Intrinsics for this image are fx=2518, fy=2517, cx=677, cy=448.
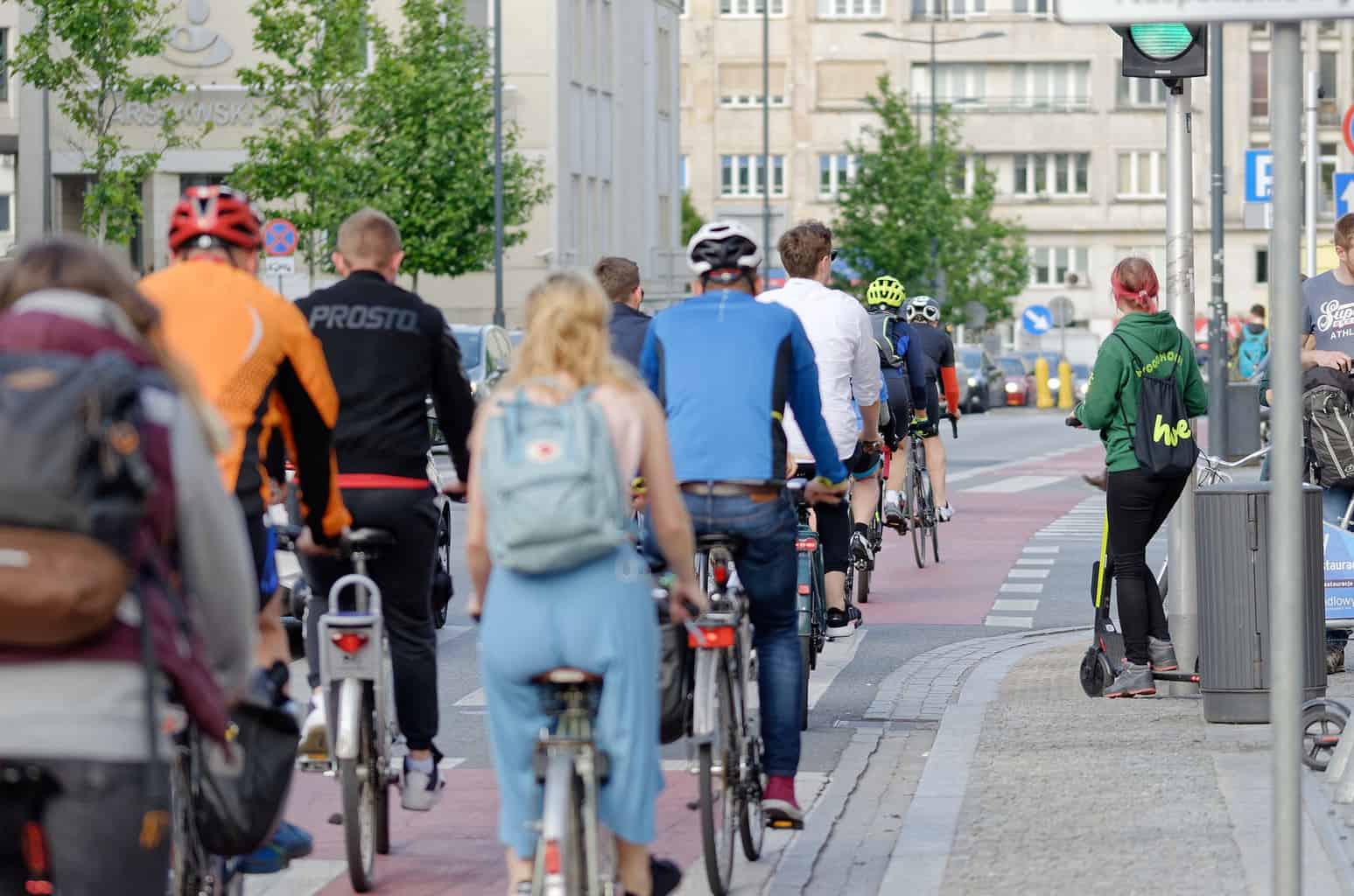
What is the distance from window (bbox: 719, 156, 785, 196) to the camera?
10538 cm

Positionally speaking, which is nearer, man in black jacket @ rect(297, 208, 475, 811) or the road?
man in black jacket @ rect(297, 208, 475, 811)

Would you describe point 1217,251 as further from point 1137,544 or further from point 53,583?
point 53,583

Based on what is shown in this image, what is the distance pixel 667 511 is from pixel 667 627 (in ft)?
2.90

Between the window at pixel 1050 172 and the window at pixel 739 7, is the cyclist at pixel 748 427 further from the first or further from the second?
the window at pixel 739 7

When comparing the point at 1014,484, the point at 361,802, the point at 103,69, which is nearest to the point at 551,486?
the point at 361,802

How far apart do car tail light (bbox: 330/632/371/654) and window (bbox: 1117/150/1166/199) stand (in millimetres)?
98660

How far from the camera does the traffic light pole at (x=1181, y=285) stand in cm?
1056

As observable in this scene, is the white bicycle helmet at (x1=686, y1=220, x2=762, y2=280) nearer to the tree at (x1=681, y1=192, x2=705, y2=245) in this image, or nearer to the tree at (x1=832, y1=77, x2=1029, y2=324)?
the tree at (x1=832, y1=77, x2=1029, y2=324)

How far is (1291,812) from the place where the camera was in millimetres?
4961

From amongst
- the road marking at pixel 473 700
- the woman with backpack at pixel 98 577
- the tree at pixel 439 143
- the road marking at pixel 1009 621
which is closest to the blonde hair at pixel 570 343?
the woman with backpack at pixel 98 577

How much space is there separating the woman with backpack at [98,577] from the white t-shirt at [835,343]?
6.84 meters

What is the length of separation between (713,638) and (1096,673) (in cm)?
453

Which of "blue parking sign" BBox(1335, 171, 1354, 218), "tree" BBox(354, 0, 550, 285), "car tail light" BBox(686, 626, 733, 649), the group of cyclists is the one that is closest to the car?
"tree" BBox(354, 0, 550, 285)

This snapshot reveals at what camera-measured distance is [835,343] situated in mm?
10750
